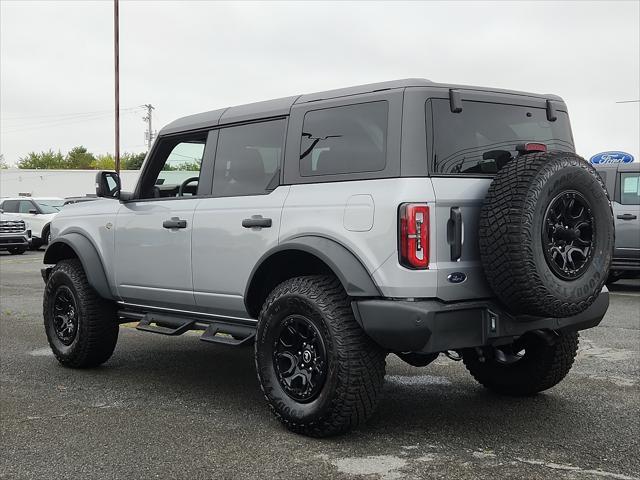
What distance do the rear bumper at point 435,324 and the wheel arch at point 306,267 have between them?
0.12 m

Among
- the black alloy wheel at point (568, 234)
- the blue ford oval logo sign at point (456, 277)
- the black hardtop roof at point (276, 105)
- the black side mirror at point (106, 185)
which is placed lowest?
the blue ford oval logo sign at point (456, 277)

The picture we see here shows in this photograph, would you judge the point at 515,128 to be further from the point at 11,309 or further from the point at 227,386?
the point at 11,309

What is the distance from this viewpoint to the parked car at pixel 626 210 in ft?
39.9

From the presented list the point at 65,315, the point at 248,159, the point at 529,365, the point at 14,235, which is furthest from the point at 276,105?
the point at 14,235

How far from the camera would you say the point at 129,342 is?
8.01m

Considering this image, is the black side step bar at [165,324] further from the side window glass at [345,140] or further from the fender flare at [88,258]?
the side window glass at [345,140]

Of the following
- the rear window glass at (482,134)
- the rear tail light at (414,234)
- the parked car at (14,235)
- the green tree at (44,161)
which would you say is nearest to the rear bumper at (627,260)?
the rear window glass at (482,134)

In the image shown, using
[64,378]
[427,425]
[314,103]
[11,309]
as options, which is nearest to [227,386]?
[64,378]

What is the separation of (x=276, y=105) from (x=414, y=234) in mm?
1558

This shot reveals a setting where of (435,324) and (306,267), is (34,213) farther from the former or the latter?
(435,324)

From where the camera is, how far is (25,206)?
26672 mm

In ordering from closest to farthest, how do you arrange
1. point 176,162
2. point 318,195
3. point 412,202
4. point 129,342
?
1. point 412,202
2. point 318,195
3. point 176,162
4. point 129,342

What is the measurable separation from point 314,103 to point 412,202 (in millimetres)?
1114

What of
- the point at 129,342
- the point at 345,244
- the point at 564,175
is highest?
the point at 564,175
